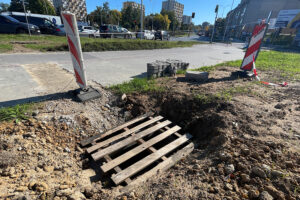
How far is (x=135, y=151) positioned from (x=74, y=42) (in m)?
2.47

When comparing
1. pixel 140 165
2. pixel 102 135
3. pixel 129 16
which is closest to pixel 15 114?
pixel 102 135

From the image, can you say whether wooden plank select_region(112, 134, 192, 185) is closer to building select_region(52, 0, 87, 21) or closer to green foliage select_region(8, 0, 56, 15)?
green foliage select_region(8, 0, 56, 15)

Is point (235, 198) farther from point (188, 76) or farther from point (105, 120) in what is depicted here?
point (188, 76)

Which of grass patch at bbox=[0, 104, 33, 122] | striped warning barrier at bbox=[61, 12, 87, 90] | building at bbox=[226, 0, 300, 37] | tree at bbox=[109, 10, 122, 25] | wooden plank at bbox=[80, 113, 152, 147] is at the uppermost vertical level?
building at bbox=[226, 0, 300, 37]

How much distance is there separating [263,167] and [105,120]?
280 centimetres

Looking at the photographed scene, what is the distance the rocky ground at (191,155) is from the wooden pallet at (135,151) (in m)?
0.16

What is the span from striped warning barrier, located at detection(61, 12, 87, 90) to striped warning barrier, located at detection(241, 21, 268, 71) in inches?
213

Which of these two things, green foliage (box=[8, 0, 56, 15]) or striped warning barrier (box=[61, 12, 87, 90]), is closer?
striped warning barrier (box=[61, 12, 87, 90])

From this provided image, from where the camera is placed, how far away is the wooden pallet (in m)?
2.23

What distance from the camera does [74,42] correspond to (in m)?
3.14

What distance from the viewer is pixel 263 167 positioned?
1.90m

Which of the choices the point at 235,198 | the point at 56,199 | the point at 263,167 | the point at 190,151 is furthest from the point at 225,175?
the point at 56,199

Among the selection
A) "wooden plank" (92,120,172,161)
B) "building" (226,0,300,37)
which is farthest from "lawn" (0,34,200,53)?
"building" (226,0,300,37)

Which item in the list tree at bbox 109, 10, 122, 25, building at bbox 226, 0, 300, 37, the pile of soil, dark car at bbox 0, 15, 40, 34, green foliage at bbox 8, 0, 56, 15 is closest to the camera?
the pile of soil
